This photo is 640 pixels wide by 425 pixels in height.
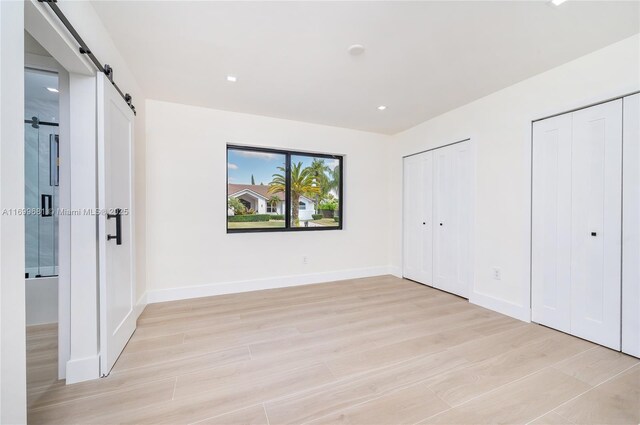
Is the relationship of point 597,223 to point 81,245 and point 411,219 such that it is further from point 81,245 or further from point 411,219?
point 81,245

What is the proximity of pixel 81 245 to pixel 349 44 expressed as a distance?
2403mm

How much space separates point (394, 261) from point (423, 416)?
3.16 metres

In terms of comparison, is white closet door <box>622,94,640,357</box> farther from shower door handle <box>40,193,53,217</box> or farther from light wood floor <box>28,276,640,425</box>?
shower door handle <box>40,193,53,217</box>

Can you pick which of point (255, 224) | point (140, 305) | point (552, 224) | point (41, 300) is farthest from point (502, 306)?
point (41, 300)

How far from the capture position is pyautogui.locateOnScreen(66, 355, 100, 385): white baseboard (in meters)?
1.65

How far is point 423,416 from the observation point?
54.6 inches

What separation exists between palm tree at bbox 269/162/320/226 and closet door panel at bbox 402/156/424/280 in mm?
1482

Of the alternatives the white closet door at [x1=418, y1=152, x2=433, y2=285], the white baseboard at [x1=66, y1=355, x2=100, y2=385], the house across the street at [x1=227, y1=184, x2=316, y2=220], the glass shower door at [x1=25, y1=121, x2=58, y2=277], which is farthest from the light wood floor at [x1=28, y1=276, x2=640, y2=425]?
the house across the street at [x1=227, y1=184, x2=316, y2=220]

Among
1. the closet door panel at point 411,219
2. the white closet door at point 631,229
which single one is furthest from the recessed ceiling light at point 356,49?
the closet door panel at point 411,219

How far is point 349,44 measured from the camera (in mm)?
2043

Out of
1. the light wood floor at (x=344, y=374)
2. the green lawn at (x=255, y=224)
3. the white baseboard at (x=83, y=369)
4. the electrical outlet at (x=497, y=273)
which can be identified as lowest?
the light wood floor at (x=344, y=374)

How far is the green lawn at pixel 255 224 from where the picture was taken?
3.55 metres
